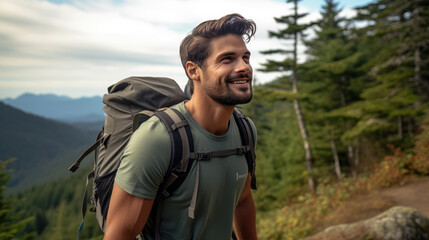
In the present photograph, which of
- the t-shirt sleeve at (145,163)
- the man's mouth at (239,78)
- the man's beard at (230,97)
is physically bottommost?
the t-shirt sleeve at (145,163)

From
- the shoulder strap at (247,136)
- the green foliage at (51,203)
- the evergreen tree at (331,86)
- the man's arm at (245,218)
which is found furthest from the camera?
the green foliage at (51,203)

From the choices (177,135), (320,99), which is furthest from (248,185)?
(320,99)

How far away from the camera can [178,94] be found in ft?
6.24

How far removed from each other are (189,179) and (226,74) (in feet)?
2.00

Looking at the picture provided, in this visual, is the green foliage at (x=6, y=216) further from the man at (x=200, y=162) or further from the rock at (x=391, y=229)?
the man at (x=200, y=162)

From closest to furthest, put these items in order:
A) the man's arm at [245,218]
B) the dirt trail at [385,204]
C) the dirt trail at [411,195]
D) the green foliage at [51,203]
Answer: the man's arm at [245,218], the dirt trail at [385,204], the dirt trail at [411,195], the green foliage at [51,203]

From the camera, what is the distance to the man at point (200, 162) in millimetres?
1409

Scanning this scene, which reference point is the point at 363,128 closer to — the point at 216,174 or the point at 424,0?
the point at 424,0

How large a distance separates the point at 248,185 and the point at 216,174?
59 cm

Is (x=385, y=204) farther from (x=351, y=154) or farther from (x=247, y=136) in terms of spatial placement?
(x=351, y=154)

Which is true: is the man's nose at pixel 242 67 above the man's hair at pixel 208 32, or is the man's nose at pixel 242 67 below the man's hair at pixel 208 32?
below

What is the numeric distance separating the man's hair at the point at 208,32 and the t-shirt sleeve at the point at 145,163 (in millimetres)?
498

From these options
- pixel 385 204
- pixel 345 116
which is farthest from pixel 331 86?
pixel 385 204

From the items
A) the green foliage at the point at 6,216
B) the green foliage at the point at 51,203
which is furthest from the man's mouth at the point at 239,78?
the green foliage at the point at 51,203
